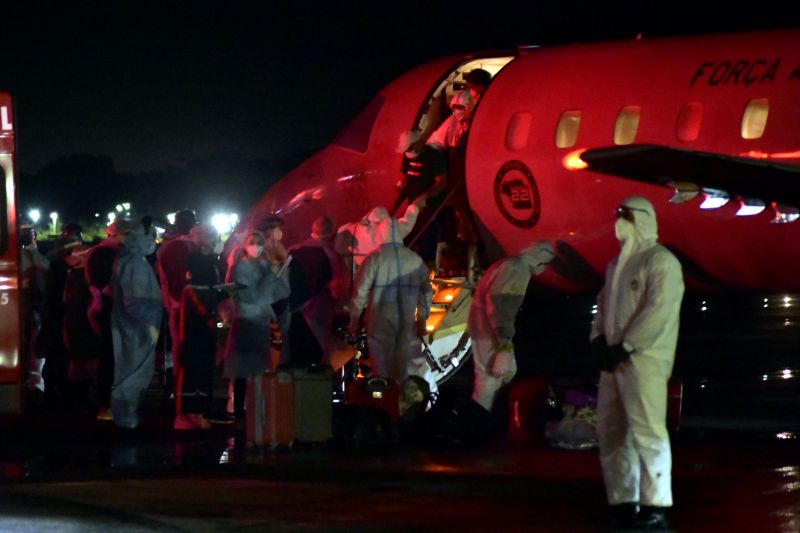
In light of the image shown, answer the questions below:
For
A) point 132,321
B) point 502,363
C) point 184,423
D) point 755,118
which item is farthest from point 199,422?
point 755,118

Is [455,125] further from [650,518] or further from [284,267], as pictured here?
[650,518]

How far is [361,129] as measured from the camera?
62.7ft

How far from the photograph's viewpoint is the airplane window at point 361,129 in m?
19.0

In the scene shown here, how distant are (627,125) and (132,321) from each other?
16.9 feet

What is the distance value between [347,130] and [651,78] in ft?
15.6

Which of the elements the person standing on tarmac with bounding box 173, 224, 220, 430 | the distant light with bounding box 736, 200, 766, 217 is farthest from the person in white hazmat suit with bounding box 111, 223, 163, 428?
the distant light with bounding box 736, 200, 766, 217

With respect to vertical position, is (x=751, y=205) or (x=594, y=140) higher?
(x=594, y=140)

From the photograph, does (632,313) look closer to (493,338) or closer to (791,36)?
(493,338)

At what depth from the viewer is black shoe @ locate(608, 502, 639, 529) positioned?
8.77 metres

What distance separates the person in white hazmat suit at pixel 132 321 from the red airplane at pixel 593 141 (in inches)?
174

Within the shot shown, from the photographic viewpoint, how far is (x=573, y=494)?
33.4 ft

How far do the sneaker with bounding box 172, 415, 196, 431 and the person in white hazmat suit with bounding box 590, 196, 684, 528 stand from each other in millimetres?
6224

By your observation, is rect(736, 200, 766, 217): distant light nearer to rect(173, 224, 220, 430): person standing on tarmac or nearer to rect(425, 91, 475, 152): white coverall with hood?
rect(173, 224, 220, 430): person standing on tarmac

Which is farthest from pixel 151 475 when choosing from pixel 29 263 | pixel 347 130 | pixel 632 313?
pixel 347 130
